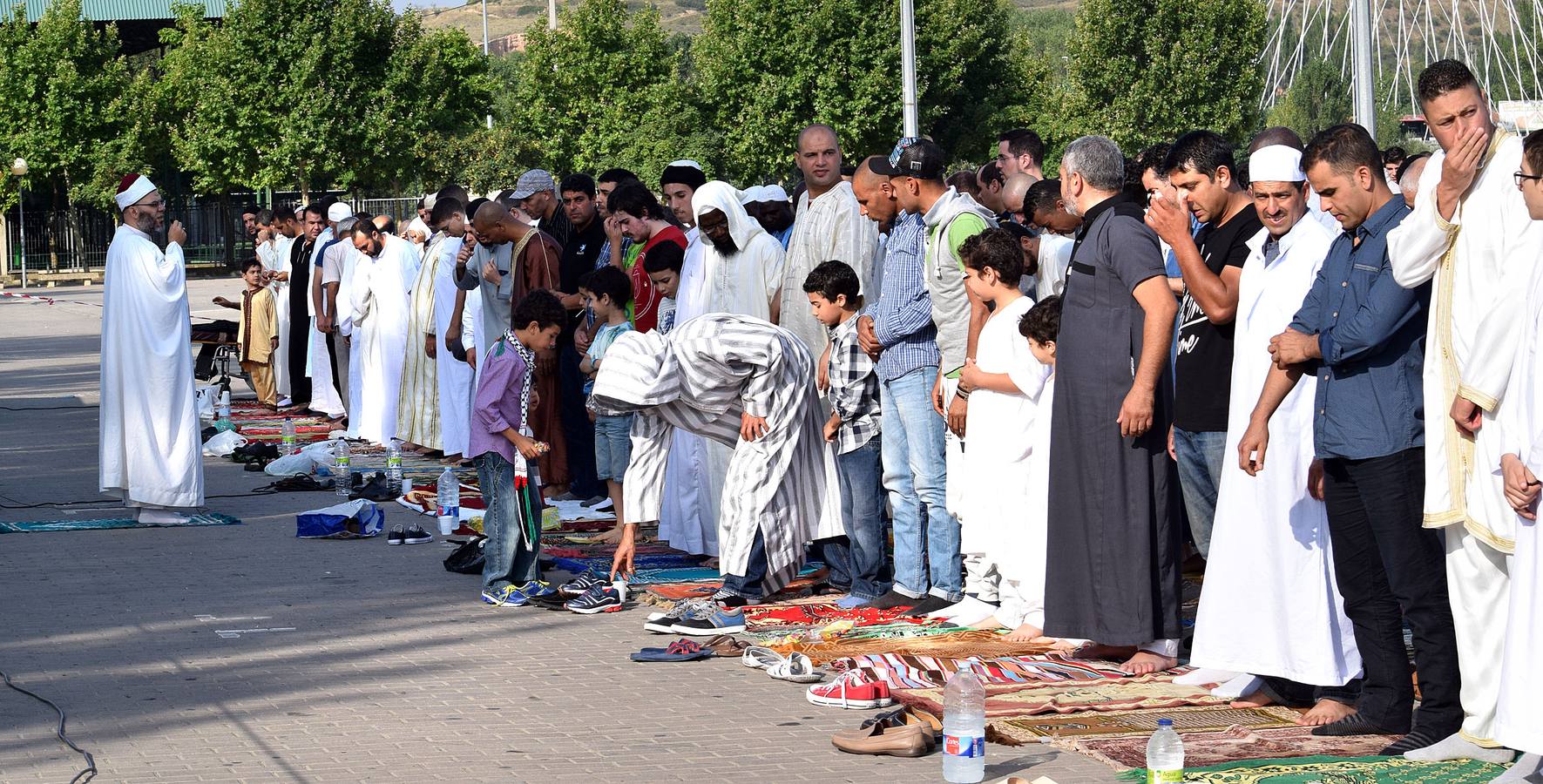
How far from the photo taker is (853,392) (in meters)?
7.88

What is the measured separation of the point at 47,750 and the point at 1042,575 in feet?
12.3

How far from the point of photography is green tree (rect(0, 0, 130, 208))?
1943 inches

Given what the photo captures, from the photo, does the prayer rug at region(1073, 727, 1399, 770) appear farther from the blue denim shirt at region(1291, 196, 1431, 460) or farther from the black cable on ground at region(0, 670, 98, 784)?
the black cable on ground at region(0, 670, 98, 784)

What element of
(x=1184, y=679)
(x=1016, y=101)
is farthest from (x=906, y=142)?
(x=1016, y=101)

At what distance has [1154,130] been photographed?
5278 cm

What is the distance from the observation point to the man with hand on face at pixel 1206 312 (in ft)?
20.6

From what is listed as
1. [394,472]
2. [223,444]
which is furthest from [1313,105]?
[394,472]

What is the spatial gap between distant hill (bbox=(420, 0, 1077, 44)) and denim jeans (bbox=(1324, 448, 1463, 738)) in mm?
152316

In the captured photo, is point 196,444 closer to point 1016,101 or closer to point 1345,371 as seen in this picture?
point 1345,371

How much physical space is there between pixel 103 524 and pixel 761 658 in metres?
5.61

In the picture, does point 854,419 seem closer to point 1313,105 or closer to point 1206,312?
point 1206,312

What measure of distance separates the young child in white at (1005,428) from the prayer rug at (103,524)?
5.53 meters

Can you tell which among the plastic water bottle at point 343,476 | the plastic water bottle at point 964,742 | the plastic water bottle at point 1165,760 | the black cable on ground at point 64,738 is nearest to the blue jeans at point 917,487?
the plastic water bottle at point 964,742

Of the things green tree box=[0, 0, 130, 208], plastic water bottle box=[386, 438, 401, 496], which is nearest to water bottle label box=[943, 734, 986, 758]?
plastic water bottle box=[386, 438, 401, 496]
